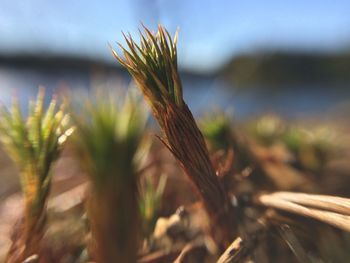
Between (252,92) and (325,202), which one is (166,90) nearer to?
(325,202)

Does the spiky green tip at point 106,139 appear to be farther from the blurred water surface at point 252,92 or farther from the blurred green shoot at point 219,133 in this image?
the blurred water surface at point 252,92

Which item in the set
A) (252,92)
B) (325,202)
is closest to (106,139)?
(325,202)

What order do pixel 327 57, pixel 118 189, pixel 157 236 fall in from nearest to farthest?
1. pixel 118 189
2. pixel 157 236
3. pixel 327 57

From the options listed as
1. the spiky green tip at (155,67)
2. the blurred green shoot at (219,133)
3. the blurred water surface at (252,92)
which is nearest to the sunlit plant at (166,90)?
the spiky green tip at (155,67)

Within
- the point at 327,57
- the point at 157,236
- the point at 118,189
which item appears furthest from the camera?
the point at 327,57

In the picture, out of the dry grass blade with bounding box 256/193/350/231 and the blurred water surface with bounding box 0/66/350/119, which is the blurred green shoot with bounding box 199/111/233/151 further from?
the blurred water surface with bounding box 0/66/350/119

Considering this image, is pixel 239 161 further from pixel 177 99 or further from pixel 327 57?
pixel 327 57

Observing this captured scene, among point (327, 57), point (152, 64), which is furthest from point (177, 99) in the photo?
point (327, 57)

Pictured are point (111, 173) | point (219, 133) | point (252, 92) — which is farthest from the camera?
point (252, 92)

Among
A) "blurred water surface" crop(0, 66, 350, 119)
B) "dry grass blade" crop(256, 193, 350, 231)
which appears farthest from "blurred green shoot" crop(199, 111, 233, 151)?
"blurred water surface" crop(0, 66, 350, 119)
